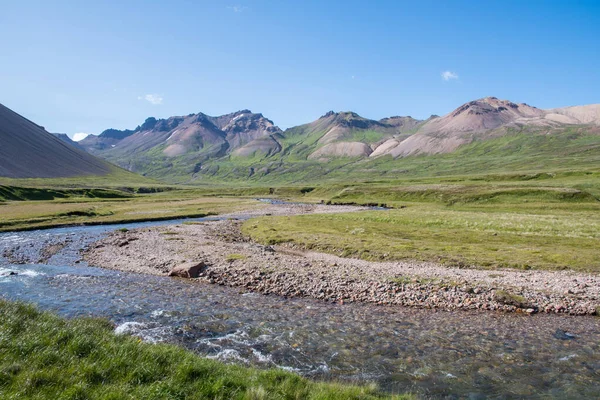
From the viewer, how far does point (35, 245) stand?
47.6 m

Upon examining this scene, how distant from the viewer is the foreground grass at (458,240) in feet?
124

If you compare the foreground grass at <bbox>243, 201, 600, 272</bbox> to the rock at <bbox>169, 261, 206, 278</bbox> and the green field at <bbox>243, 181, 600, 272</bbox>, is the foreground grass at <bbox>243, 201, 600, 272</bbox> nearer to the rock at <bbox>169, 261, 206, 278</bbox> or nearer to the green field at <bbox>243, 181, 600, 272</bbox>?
the green field at <bbox>243, 181, 600, 272</bbox>

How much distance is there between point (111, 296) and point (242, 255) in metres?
15.4

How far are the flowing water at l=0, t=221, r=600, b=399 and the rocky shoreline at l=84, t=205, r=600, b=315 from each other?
1527 millimetres

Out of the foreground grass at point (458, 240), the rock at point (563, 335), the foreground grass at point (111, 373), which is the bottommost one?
the rock at point (563, 335)

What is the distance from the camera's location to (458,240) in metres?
51.0

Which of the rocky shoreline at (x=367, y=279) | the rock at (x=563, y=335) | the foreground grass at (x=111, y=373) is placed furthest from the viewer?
the rocky shoreline at (x=367, y=279)

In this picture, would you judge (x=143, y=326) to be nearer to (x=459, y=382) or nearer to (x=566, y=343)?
(x=459, y=382)

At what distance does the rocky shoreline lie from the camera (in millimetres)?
24809

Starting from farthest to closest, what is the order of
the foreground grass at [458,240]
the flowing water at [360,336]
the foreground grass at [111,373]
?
1. the foreground grass at [458,240]
2. the flowing water at [360,336]
3. the foreground grass at [111,373]

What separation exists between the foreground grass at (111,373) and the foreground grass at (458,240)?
97.6ft

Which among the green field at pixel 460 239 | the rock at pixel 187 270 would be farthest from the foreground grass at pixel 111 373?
the green field at pixel 460 239

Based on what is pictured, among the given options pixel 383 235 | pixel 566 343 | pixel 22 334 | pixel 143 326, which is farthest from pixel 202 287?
pixel 383 235

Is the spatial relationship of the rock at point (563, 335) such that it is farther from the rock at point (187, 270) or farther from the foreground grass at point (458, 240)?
the rock at point (187, 270)
